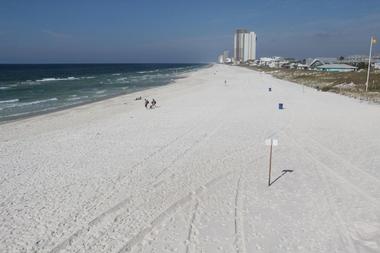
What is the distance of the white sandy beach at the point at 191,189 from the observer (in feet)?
21.0

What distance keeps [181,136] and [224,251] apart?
9.35 meters

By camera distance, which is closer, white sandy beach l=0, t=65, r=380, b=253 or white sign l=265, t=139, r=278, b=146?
white sandy beach l=0, t=65, r=380, b=253

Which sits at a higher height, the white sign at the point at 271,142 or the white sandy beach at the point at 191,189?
the white sign at the point at 271,142

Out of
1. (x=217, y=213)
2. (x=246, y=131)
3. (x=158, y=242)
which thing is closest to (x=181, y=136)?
(x=246, y=131)

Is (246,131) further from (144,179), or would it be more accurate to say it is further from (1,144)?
(1,144)

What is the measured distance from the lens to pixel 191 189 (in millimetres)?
8852

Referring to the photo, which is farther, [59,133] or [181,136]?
[59,133]

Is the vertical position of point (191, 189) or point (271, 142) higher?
point (271, 142)

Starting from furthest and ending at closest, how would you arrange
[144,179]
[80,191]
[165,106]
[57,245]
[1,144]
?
[165,106] < [1,144] < [144,179] < [80,191] < [57,245]

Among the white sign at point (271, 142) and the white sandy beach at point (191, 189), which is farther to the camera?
the white sign at point (271, 142)

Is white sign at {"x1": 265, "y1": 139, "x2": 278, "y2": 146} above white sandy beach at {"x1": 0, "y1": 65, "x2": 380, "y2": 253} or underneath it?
above

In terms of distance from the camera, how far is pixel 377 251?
5.85 meters

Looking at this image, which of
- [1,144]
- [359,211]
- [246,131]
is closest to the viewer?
[359,211]

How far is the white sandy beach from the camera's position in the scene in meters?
6.41
